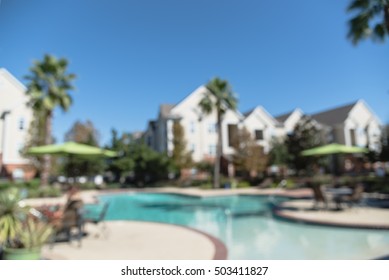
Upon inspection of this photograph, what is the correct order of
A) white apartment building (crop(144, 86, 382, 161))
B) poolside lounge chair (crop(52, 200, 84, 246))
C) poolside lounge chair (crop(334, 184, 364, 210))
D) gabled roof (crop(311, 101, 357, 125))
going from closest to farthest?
poolside lounge chair (crop(52, 200, 84, 246))
poolside lounge chair (crop(334, 184, 364, 210))
gabled roof (crop(311, 101, 357, 125))
white apartment building (crop(144, 86, 382, 161))

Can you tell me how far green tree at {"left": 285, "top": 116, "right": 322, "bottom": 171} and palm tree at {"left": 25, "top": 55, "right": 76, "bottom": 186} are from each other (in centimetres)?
1429

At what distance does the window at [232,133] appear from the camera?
2218 centimetres

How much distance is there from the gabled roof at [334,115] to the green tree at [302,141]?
2.28 feet

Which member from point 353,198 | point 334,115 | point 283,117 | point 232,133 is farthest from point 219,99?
point 353,198

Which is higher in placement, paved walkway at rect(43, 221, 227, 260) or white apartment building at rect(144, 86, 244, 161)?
white apartment building at rect(144, 86, 244, 161)

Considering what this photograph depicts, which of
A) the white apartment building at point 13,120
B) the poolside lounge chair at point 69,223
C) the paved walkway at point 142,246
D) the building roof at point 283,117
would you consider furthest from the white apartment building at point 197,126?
the poolside lounge chair at point 69,223

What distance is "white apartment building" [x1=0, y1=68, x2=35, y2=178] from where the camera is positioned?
241 inches

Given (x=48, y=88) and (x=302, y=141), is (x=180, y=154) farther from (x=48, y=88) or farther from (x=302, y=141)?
(x=48, y=88)

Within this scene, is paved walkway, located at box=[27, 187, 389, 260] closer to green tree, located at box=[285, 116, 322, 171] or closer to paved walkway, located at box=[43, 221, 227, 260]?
paved walkway, located at box=[43, 221, 227, 260]

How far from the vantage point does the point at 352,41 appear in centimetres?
819

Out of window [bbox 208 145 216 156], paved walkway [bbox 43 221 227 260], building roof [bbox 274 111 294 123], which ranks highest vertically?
building roof [bbox 274 111 294 123]

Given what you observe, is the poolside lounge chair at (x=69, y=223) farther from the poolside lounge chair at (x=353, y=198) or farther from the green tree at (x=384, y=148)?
the green tree at (x=384, y=148)

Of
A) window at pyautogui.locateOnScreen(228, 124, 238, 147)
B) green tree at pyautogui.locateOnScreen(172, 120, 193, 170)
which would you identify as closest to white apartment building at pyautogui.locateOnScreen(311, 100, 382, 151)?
window at pyautogui.locateOnScreen(228, 124, 238, 147)
